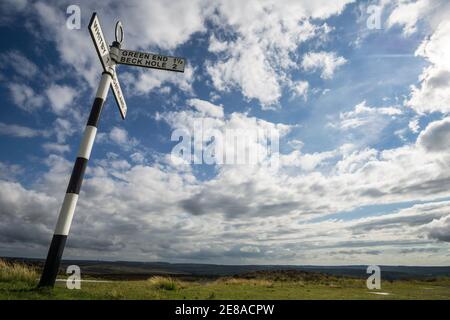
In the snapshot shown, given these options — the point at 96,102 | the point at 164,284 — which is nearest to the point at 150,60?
the point at 96,102

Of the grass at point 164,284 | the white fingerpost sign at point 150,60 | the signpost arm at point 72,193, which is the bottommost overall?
the grass at point 164,284

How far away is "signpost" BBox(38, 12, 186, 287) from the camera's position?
9.62 metres

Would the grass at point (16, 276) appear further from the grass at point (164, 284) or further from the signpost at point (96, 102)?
the grass at point (164, 284)

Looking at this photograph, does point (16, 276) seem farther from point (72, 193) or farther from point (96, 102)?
point (96, 102)

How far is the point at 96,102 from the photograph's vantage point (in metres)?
11.7

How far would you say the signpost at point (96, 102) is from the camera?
9.62 meters

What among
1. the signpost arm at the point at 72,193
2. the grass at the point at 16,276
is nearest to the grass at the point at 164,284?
the grass at the point at 16,276

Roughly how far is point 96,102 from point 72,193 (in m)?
3.69

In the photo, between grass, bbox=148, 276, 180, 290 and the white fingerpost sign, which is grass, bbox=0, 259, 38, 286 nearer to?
grass, bbox=148, 276, 180, 290

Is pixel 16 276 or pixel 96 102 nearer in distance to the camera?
pixel 96 102

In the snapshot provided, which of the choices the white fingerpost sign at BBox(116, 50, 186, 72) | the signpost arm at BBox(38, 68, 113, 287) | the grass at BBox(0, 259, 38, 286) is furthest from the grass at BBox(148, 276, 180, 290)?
the white fingerpost sign at BBox(116, 50, 186, 72)
